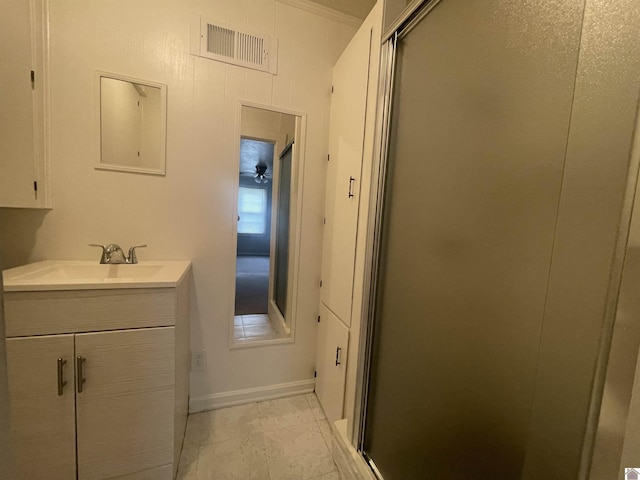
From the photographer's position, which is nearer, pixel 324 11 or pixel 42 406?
pixel 42 406

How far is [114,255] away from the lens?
1.41 m

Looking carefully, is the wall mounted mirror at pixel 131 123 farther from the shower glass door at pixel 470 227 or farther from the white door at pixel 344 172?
the shower glass door at pixel 470 227

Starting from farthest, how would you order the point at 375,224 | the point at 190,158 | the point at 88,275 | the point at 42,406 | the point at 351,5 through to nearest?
1. the point at 351,5
2. the point at 190,158
3. the point at 88,275
4. the point at 375,224
5. the point at 42,406

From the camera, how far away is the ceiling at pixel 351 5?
1.62 m

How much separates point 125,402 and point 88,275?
674mm

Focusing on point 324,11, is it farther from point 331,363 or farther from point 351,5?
point 331,363

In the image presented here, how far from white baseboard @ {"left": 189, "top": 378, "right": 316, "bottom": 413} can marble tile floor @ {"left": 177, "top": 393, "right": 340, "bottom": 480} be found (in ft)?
0.11

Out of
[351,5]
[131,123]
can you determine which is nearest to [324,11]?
[351,5]

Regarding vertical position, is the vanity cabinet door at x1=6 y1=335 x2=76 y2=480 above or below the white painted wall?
below

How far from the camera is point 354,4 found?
164cm

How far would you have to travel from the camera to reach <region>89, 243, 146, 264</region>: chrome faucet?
1398mm

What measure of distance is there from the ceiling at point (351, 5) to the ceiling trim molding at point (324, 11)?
2 centimetres

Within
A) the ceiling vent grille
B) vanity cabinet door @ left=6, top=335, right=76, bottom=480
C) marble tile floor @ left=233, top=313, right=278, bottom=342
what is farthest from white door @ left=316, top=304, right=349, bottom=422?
the ceiling vent grille

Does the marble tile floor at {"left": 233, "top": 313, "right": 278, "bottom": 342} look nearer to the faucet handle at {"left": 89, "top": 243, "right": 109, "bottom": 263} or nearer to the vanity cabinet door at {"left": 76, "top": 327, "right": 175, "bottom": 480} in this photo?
the vanity cabinet door at {"left": 76, "top": 327, "right": 175, "bottom": 480}
